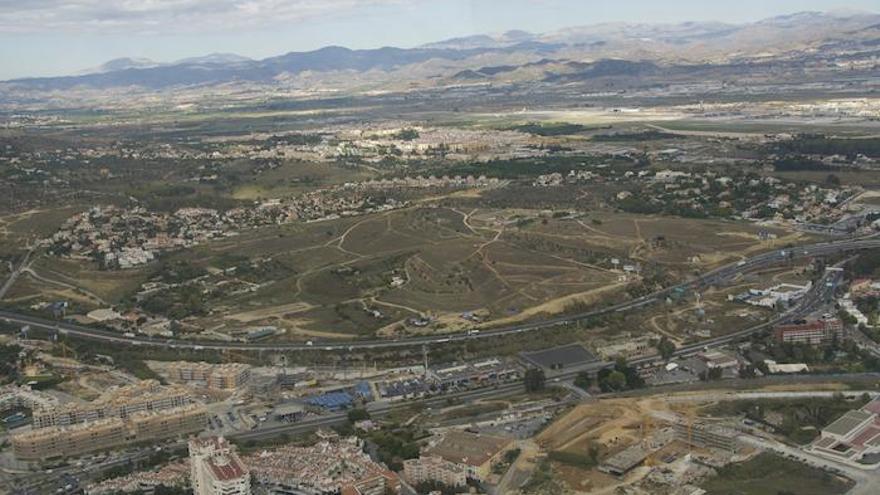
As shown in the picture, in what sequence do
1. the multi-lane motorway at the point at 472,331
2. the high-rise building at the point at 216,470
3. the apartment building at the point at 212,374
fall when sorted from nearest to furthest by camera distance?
1. the high-rise building at the point at 216,470
2. the apartment building at the point at 212,374
3. the multi-lane motorway at the point at 472,331

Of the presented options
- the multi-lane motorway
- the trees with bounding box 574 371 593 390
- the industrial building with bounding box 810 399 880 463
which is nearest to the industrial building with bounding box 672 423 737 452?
the industrial building with bounding box 810 399 880 463

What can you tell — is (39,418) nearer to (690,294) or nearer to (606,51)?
(690,294)

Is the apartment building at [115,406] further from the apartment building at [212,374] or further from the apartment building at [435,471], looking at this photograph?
the apartment building at [435,471]

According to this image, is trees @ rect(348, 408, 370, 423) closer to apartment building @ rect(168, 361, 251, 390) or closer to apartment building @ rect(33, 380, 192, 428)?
apartment building @ rect(33, 380, 192, 428)

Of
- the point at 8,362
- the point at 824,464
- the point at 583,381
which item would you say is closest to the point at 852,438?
the point at 824,464

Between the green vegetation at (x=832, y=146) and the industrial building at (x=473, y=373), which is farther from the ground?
the green vegetation at (x=832, y=146)

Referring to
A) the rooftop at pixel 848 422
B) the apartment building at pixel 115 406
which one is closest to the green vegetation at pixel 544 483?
the rooftop at pixel 848 422
